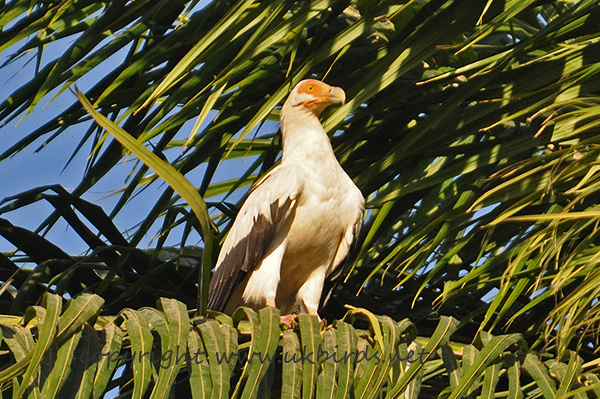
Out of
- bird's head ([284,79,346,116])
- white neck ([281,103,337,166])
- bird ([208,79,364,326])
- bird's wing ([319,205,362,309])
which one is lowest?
bird's wing ([319,205,362,309])

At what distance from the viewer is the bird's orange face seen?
392 centimetres

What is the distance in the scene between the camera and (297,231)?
3.81m

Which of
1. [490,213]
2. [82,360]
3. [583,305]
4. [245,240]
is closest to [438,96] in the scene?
[490,213]

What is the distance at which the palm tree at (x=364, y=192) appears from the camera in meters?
2.04

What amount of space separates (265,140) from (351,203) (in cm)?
95

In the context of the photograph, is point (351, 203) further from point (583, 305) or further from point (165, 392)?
point (165, 392)

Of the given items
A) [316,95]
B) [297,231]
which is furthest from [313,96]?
[297,231]

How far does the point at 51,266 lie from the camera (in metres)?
3.27

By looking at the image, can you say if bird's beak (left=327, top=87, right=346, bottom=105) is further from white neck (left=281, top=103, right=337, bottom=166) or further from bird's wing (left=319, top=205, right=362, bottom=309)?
bird's wing (left=319, top=205, right=362, bottom=309)

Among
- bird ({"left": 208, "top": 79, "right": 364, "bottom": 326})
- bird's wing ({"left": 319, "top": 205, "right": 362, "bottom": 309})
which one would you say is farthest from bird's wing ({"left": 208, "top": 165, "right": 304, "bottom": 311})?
bird's wing ({"left": 319, "top": 205, "right": 362, "bottom": 309})

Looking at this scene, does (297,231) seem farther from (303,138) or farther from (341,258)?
(303,138)

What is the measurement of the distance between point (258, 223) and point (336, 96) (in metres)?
0.66

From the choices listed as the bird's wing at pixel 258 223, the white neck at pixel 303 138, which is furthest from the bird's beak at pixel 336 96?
the bird's wing at pixel 258 223

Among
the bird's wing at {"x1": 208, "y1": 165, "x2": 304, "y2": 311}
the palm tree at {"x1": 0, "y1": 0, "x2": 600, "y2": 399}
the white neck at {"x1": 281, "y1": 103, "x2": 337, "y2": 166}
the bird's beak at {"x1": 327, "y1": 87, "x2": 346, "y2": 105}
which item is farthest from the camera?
the white neck at {"x1": 281, "y1": 103, "x2": 337, "y2": 166}
